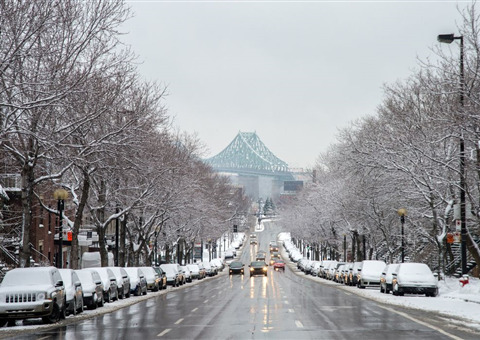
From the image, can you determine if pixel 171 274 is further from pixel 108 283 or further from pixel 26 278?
pixel 26 278

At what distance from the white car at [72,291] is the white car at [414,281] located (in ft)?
50.8

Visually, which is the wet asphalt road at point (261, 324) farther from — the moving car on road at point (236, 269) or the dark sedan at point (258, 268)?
the moving car on road at point (236, 269)

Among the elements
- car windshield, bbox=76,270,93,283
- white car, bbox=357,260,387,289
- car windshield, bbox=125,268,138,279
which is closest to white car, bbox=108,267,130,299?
car windshield, bbox=125,268,138,279

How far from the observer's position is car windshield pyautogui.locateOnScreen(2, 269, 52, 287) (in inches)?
945

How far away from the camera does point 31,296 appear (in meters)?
22.9

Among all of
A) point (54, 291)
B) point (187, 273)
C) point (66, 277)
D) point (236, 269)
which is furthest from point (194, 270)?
point (54, 291)

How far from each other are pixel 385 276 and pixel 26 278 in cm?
2154

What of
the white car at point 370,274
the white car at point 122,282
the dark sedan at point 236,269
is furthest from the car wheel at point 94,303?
the dark sedan at point 236,269

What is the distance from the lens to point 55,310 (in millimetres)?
23656

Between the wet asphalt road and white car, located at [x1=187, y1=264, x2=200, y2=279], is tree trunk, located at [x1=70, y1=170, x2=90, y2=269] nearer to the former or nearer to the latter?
the wet asphalt road

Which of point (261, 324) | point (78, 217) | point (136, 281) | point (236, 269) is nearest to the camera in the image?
point (261, 324)

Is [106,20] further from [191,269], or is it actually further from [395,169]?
[191,269]

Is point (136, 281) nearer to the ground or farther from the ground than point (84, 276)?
nearer to the ground

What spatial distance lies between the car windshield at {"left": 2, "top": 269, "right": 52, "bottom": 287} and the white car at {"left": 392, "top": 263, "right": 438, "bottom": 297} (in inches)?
707
